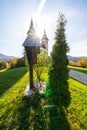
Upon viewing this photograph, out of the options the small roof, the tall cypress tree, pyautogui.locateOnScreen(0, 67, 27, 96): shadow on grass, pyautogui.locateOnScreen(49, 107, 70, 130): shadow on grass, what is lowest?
pyautogui.locateOnScreen(49, 107, 70, 130): shadow on grass

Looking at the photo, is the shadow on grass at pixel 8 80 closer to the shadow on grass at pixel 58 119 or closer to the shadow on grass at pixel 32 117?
the shadow on grass at pixel 32 117

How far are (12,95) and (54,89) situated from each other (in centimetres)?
461

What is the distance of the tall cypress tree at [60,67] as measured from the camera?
8.37m

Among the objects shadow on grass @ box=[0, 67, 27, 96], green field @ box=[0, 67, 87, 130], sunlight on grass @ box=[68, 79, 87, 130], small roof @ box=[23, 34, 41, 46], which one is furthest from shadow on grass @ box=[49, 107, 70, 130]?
shadow on grass @ box=[0, 67, 27, 96]

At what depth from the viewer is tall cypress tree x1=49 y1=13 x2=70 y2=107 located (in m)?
8.37

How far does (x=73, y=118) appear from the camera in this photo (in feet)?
25.7

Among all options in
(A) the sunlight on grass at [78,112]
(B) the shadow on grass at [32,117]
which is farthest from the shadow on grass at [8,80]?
(A) the sunlight on grass at [78,112]

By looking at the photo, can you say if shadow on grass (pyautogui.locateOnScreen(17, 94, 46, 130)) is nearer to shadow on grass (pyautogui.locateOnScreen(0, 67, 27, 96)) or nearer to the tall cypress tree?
the tall cypress tree

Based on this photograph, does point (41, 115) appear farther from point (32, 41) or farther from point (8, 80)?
point (8, 80)

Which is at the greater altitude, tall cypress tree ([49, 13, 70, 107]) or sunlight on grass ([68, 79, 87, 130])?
tall cypress tree ([49, 13, 70, 107])

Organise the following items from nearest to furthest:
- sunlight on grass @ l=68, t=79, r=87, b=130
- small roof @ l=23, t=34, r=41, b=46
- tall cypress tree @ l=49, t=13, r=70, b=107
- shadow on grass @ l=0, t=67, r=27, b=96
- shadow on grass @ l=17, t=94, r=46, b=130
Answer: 1. shadow on grass @ l=17, t=94, r=46, b=130
2. sunlight on grass @ l=68, t=79, r=87, b=130
3. tall cypress tree @ l=49, t=13, r=70, b=107
4. small roof @ l=23, t=34, r=41, b=46
5. shadow on grass @ l=0, t=67, r=27, b=96

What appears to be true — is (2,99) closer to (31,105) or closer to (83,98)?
(31,105)

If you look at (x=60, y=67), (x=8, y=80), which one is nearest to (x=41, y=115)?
(x=60, y=67)

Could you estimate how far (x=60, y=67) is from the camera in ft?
27.6
